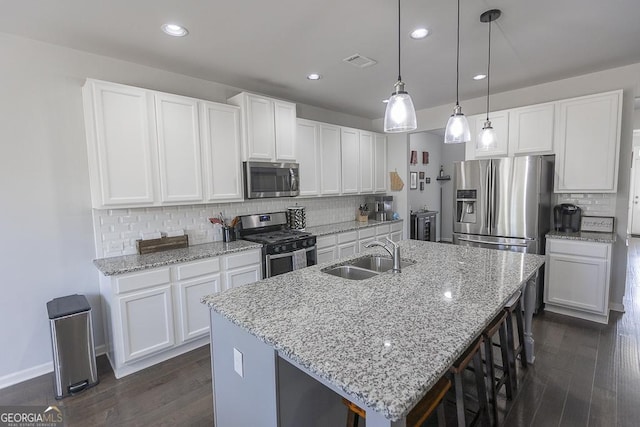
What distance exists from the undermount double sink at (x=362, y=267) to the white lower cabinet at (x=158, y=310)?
1270 mm

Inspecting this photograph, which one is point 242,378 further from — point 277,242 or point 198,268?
point 277,242

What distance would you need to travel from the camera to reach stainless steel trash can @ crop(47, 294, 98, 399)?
226 cm

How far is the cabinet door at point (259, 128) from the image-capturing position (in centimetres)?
346

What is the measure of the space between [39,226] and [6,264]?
1.15ft

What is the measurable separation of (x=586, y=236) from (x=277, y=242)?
333 cm

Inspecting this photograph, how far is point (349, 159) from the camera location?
4832 millimetres

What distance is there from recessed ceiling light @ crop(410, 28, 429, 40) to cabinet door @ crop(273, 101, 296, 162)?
68.9 inches

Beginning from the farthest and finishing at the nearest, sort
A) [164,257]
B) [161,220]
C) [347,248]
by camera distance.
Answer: [347,248]
[161,220]
[164,257]

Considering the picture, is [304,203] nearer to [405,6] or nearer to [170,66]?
[170,66]

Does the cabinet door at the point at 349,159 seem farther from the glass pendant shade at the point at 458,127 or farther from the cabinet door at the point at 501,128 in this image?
the glass pendant shade at the point at 458,127

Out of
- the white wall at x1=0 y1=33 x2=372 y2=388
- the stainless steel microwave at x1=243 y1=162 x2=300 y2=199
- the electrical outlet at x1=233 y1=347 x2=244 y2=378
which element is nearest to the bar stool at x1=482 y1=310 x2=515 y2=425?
the electrical outlet at x1=233 y1=347 x2=244 y2=378

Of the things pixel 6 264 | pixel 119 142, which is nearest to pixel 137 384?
pixel 6 264

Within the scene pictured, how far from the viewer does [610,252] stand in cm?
314

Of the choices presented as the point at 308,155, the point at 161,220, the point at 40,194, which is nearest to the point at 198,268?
the point at 161,220
